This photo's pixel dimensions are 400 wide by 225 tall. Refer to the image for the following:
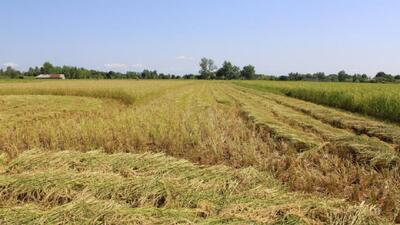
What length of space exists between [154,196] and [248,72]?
13768 centimetres

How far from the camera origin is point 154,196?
4578mm

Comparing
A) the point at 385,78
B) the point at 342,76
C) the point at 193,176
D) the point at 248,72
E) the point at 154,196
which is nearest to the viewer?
the point at 154,196

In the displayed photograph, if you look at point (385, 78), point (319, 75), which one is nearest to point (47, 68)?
point (319, 75)

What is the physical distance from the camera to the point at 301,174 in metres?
6.04

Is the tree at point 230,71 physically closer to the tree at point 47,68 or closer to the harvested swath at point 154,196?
the tree at point 47,68

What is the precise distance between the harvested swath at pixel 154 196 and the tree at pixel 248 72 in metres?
135

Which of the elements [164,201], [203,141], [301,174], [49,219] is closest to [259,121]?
[203,141]

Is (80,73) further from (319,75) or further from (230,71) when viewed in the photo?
(319,75)

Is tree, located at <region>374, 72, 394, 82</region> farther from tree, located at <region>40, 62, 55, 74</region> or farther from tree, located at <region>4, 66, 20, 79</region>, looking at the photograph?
tree, located at <region>40, 62, 55, 74</region>

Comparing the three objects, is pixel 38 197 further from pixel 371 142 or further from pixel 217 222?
pixel 371 142

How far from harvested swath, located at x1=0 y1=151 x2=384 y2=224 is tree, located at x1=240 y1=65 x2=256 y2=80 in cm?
13515

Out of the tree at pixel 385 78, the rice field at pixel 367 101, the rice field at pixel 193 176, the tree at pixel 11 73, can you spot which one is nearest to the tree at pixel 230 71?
the tree at pixel 385 78

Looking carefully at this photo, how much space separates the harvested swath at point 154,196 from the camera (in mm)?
3889

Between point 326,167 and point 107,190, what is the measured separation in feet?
12.8
